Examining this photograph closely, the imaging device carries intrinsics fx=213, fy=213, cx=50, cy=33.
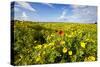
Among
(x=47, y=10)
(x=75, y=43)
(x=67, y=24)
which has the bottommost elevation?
(x=75, y=43)

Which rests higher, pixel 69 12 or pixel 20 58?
pixel 69 12

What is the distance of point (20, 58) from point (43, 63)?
292 millimetres

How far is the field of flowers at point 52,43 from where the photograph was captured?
8.07 feet

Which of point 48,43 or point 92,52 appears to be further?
point 92,52

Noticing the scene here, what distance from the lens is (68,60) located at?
8.78ft

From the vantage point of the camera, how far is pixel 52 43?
2609mm

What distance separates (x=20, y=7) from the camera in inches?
96.5

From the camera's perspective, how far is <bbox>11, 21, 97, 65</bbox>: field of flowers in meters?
2.46

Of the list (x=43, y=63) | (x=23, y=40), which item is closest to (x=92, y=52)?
(x=43, y=63)

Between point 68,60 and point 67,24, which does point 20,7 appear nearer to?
point 67,24
